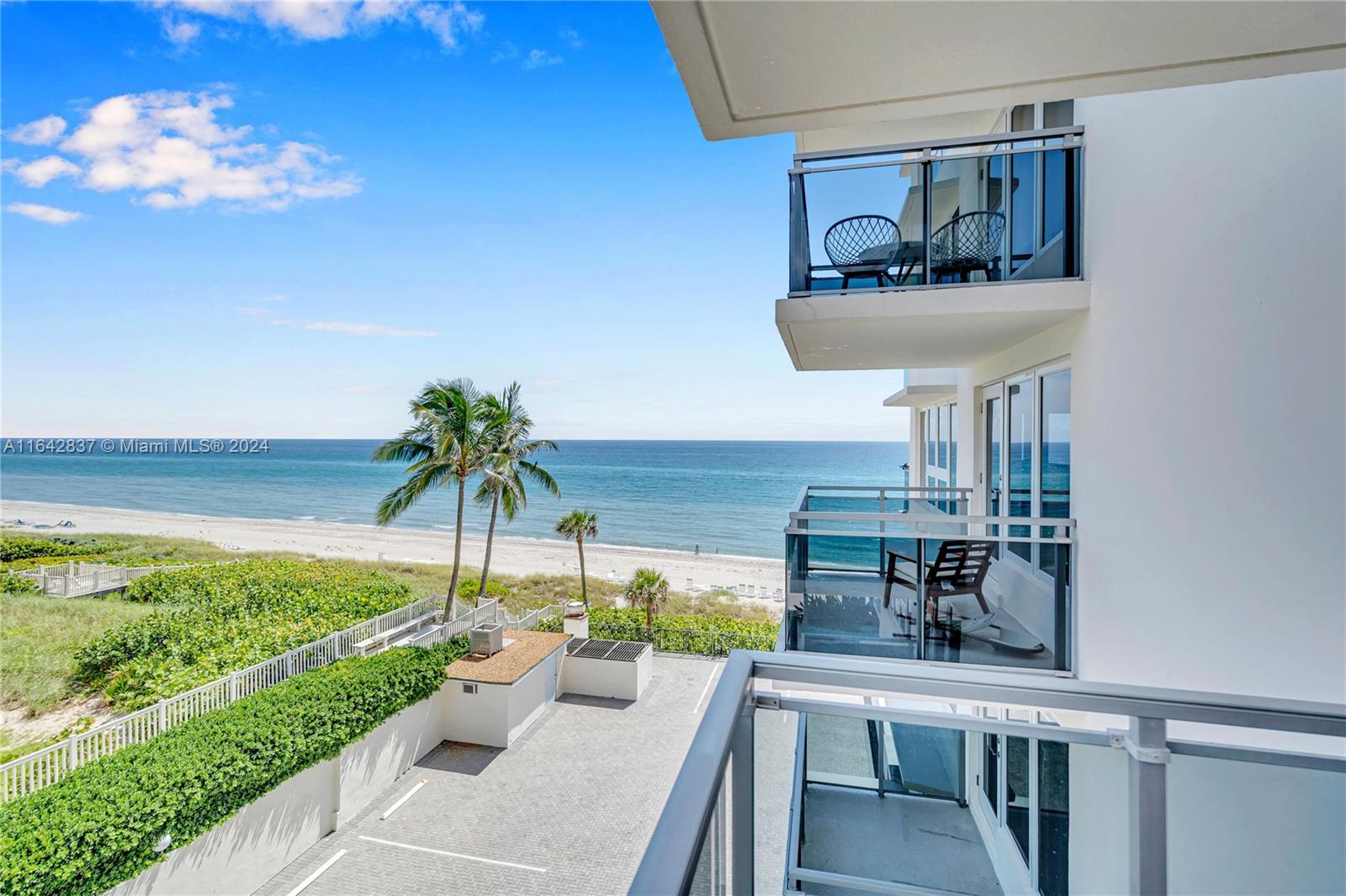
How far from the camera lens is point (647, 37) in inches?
815

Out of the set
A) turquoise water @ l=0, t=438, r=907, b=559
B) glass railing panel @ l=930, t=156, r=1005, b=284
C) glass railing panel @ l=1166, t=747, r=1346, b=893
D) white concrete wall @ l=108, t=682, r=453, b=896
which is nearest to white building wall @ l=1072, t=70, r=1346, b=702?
glass railing panel @ l=930, t=156, r=1005, b=284

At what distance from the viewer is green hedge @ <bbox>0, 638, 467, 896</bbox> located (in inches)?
224

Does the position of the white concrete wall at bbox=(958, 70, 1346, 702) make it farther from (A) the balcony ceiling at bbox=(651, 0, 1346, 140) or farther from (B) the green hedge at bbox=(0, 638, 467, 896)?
(B) the green hedge at bbox=(0, 638, 467, 896)

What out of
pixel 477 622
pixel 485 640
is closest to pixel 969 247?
pixel 485 640

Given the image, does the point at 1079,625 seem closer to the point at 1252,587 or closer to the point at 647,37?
the point at 1252,587

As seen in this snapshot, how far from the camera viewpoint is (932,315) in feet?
13.7

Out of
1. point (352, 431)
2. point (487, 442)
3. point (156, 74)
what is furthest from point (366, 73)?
point (352, 431)

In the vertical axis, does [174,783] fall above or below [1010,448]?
below

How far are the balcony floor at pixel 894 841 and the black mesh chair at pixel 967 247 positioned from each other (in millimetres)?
3834

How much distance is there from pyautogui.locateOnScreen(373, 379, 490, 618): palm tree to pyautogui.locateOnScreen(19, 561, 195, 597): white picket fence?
9909 mm

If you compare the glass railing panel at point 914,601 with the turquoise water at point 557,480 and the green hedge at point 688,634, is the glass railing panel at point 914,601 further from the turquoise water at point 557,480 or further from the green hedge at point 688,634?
the turquoise water at point 557,480

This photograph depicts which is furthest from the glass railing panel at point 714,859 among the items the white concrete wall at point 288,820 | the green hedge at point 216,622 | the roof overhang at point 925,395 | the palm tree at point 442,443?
the palm tree at point 442,443

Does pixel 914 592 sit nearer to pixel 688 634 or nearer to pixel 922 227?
pixel 922 227

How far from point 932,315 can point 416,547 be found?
38.3 metres
